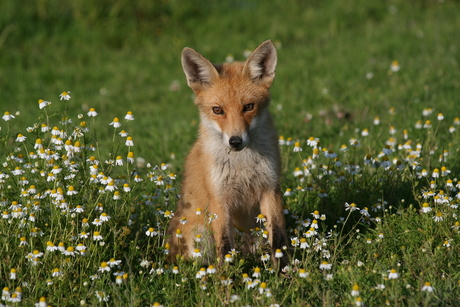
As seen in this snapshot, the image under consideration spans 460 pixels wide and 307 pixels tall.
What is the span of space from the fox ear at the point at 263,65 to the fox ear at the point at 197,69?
316 mm

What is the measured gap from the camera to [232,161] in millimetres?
4828

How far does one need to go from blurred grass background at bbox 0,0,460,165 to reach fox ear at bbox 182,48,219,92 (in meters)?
2.78

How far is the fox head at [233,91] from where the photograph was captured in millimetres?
4617

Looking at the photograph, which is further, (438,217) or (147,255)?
(147,255)

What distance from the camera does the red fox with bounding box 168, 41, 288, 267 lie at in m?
4.68

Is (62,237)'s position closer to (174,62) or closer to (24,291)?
(24,291)

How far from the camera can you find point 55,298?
160 inches

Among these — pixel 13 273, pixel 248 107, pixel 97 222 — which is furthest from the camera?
pixel 248 107

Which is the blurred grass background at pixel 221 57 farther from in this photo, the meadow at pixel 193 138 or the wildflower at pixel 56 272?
the wildflower at pixel 56 272

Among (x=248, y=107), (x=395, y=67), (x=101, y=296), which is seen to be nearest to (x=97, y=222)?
(x=101, y=296)

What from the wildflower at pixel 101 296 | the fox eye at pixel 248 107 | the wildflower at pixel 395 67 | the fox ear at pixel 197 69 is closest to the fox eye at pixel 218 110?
the fox eye at pixel 248 107

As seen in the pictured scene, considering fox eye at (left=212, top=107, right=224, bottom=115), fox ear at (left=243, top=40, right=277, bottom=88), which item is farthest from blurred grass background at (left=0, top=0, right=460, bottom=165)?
fox eye at (left=212, top=107, right=224, bottom=115)

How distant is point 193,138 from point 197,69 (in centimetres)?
320

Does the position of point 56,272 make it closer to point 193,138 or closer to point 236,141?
point 236,141
